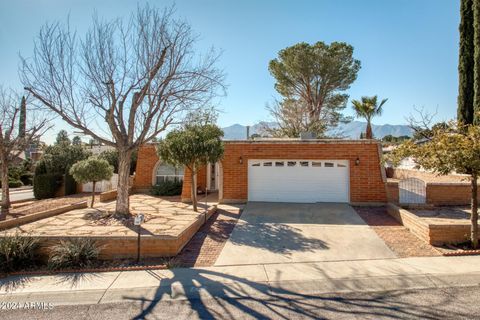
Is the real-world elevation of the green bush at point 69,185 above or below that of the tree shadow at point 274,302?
above

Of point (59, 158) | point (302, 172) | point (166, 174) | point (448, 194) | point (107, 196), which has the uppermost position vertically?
point (59, 158)

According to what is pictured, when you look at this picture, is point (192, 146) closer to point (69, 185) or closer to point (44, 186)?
point (69, 185)

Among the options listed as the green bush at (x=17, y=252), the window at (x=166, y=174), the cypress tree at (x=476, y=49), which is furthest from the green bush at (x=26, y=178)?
the cypress tree at (x=476, y=49)

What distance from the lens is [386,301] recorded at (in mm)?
4508

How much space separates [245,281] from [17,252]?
16.7 ft

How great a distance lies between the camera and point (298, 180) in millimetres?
12719

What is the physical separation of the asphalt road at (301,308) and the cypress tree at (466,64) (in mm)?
20277

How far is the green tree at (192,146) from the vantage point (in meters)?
9.91

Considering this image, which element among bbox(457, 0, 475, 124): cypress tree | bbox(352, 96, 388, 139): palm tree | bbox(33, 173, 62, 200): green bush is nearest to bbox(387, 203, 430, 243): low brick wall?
bbox(457, 0, 475, 124): cypress tree

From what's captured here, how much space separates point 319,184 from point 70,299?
1039 cm

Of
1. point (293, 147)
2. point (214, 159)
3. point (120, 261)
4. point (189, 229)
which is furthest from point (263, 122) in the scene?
point (120, 261)

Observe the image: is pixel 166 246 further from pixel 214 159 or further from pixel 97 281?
pixel 214 159

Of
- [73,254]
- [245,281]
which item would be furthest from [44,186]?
[245,281]

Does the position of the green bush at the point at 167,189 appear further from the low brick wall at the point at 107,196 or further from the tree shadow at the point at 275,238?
the tree shadow at the point at 275,238
